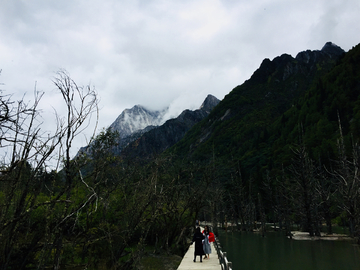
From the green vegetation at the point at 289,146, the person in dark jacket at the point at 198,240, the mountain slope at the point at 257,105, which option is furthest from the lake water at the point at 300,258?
the mountain slope at the point at 257,105

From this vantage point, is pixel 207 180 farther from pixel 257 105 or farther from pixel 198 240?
pixel 257 105

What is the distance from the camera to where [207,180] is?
25.2 metres

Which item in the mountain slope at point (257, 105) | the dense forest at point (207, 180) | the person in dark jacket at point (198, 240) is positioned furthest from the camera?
the mountain slope at point (257, 105)

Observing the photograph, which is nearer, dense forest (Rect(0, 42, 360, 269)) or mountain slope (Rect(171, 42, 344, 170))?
dense forest (Rect(0, 42, 360, 269))

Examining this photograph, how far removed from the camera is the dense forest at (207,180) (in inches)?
233

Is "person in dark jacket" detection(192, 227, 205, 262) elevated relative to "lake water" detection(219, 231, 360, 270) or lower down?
elevated

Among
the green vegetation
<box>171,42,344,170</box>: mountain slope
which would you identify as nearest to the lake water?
the green vegetation

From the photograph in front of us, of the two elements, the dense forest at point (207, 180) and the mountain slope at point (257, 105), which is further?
the mountain slope at point (257, 105)

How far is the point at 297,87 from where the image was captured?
156 m

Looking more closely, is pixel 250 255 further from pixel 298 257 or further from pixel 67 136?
pixel 67 136

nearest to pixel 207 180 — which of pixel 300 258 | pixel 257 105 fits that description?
pixel 300 258

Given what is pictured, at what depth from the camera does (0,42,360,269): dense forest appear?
19.4 feet

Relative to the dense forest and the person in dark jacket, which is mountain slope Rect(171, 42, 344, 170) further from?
the person in dark jacket

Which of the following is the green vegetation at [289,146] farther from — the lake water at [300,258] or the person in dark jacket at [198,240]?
the person in dark jacket at [198,240]
